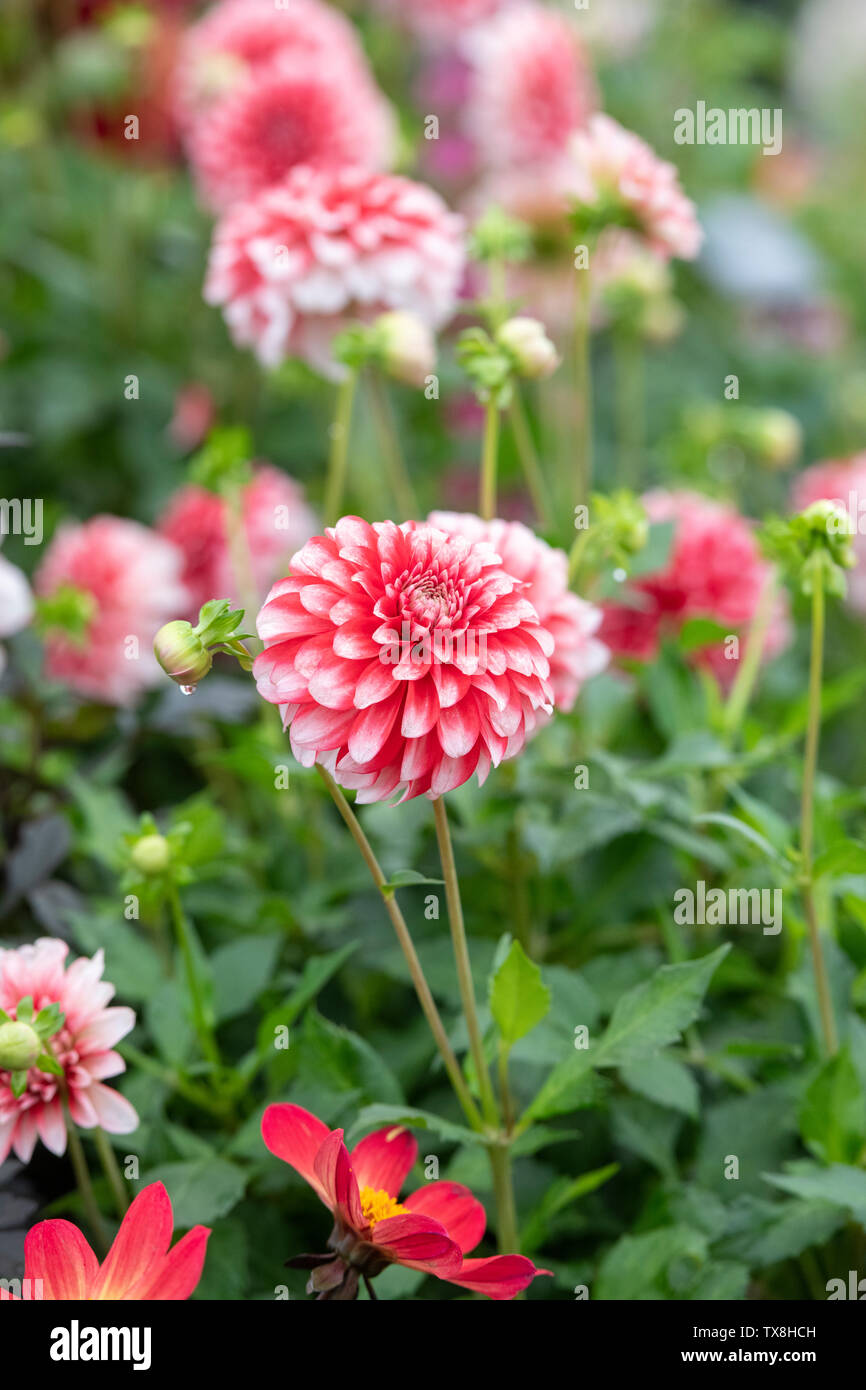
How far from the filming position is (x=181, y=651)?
39cm

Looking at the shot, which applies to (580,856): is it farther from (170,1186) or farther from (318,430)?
(318,430)

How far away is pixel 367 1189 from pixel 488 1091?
0.06 metres

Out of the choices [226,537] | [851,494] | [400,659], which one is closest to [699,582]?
[851,494]

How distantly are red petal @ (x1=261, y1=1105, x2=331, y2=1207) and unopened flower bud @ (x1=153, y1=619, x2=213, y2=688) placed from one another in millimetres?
161

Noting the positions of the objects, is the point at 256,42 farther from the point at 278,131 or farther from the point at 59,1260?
the point at 59,1260

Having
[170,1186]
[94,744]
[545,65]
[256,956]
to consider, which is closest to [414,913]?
[256,956]

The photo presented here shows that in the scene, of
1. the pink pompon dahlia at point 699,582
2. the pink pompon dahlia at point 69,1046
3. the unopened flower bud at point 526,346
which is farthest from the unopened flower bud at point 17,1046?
the pink pompon dahlia at point 699,582

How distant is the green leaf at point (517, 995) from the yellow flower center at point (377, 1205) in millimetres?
76

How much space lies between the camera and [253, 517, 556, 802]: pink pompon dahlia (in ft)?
1.26

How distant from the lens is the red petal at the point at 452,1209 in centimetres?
44

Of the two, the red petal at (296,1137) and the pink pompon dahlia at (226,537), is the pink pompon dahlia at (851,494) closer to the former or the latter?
the pink pompon dahlia at (226,537)

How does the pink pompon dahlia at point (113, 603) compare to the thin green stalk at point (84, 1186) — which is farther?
the pink pompon dahlia at point (113, 603)

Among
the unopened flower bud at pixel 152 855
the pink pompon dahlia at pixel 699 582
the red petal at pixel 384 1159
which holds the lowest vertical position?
the red petal at pixel 384 1159

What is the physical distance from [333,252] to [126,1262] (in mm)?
492
